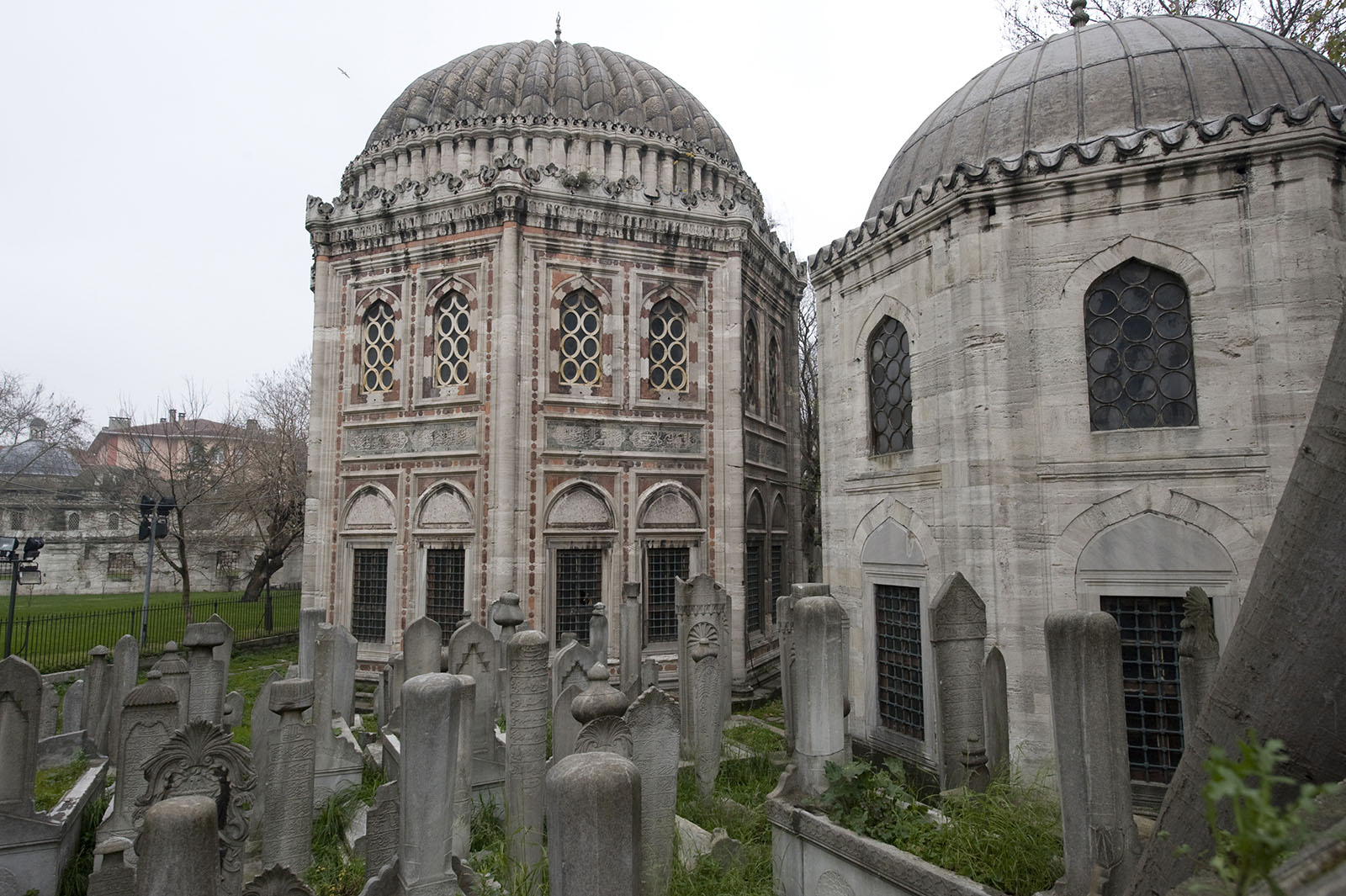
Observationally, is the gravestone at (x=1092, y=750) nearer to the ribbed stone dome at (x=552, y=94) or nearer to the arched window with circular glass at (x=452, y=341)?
the arched window with circular glass at (x=452, y=341)

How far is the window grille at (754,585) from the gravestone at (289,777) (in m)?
11.7

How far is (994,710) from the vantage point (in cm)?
651

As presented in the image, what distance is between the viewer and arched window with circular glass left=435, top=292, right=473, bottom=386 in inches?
633

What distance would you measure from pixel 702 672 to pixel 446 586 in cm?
857

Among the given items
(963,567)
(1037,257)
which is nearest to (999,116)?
(1037,257)

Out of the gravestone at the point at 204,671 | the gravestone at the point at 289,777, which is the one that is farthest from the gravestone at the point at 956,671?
the gravestone at the point at 204,671

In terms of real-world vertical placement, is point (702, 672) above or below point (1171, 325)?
below

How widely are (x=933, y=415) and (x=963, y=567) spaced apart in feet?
6.46

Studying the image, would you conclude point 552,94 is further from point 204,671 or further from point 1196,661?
point 1196,661

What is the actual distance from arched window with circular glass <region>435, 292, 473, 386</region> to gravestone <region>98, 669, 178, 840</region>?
986cm

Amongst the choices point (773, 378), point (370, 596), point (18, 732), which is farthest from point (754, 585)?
point (18, 732)

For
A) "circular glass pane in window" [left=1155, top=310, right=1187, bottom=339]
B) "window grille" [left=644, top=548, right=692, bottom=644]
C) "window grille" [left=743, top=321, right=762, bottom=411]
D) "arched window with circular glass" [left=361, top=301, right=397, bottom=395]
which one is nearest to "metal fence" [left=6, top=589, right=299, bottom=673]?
"arched window with circular glass" [left=361, top=301, right=397, bottom=395]

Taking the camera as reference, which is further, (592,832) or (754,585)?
Result: (754,585)

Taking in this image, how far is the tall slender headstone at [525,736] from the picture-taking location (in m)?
5.84
